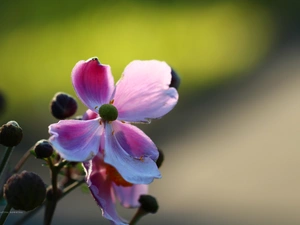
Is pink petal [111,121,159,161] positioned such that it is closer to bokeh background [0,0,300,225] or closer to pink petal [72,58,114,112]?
pink petal [72,58,114,112]

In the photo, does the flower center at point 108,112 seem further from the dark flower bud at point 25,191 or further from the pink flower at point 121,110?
the dark flower bud at point 25,191

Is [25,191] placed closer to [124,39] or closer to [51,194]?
[51,194]

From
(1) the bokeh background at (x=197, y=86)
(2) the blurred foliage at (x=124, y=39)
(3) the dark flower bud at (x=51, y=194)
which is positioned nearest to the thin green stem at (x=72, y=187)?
(3) the dark flower bud at (x=51, y=194)

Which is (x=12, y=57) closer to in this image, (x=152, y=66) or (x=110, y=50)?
(x=110, y=50)

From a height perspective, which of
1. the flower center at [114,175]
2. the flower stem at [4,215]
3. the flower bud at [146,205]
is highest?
the flower center at [114,175]

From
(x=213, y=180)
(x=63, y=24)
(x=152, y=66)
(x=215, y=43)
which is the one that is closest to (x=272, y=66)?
(x=215, y=43)

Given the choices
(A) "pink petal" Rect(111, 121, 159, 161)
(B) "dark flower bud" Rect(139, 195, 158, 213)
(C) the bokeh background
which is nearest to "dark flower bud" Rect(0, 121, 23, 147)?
(A) "pink petal" Rect(111, 121, 159, 161)
